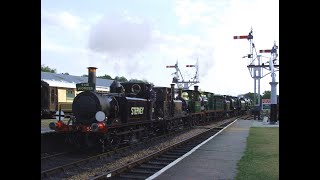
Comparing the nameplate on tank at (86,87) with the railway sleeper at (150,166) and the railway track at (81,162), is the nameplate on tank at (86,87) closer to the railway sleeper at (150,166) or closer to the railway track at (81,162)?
the railway track at (81,162)

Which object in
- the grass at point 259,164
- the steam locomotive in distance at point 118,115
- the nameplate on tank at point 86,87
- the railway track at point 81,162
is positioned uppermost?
the nameplate on tank at point 86,87

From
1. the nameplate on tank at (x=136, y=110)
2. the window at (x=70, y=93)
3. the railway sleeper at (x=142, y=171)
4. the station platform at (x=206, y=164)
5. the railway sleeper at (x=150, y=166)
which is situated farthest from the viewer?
the window at (x=70, y=93)

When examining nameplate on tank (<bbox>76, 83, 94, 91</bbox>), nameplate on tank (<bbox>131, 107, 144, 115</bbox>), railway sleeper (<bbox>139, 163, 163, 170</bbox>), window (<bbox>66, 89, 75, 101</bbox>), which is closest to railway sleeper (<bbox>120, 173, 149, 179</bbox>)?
railway sleeper (<bbox>139, 163, 163, 170</bbox>)

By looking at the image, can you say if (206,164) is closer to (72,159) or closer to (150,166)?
(150,166)

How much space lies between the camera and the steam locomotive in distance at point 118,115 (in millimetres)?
13397

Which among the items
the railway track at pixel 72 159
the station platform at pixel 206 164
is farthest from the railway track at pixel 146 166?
the railway track at pixel 72 159

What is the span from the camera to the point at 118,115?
14.7m

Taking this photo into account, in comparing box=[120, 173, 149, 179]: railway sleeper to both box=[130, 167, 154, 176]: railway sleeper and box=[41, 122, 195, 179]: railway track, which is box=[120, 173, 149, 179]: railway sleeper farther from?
box=[41, 122, 195, 179]: railway track
